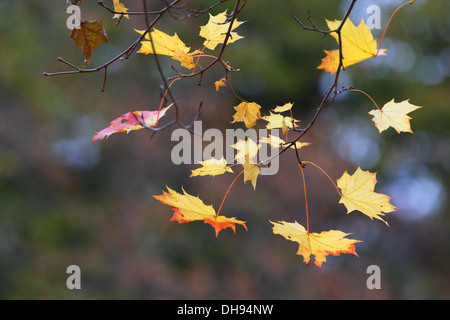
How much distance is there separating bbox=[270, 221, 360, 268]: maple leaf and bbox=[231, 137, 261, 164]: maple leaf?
125 mm

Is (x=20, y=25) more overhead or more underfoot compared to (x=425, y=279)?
more overhead

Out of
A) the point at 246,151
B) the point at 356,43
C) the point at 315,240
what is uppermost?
the point at 356,43

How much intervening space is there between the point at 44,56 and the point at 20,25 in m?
0.28

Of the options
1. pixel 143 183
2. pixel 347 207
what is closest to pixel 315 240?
pixel 347 207

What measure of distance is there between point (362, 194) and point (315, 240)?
0.39 feet

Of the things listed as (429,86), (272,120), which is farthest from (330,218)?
(272,120)

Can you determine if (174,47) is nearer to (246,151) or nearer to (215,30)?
(215,30)

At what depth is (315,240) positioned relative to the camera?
82 centimetres

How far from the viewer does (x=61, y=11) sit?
371 centimetres

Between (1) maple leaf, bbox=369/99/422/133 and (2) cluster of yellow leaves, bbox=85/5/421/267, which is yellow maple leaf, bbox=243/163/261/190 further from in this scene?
(1) maple leaf, bbox=369/99/422/133

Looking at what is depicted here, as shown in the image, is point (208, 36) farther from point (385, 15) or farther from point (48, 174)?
point (385, 15)

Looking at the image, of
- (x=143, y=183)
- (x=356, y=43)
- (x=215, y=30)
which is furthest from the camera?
(x=143, y=183)

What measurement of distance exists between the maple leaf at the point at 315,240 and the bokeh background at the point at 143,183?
273 cm

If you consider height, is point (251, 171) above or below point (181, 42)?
below
